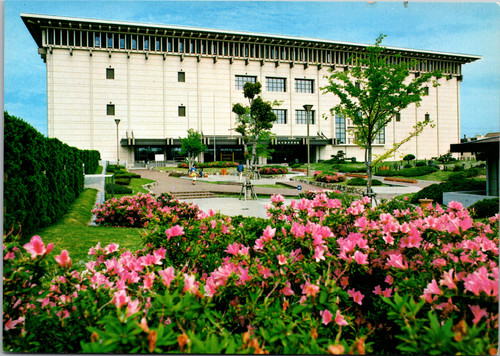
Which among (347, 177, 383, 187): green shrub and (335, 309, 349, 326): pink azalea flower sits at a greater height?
(347, 177, 383, 187): green shrub

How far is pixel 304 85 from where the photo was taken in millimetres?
44625

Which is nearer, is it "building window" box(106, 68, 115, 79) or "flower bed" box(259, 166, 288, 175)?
"flower bed" box(259, 166, 288, 175)

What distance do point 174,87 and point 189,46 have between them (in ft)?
17.7

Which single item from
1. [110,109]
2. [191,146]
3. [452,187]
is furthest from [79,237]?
[110,109]

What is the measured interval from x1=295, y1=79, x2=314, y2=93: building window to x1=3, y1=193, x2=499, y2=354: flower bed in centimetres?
4409

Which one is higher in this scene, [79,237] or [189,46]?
[189,46]

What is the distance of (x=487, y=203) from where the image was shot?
333 inches

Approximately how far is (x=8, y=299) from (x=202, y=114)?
41.2m

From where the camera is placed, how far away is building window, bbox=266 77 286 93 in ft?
143

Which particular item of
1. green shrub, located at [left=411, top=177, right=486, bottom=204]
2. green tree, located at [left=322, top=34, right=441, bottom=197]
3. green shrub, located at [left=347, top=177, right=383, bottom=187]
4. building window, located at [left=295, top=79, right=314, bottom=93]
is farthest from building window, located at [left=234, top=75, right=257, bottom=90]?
green shrub, located at [left=411, top=177, right=486, bottom=204]

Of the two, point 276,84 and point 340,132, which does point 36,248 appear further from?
point 340,132

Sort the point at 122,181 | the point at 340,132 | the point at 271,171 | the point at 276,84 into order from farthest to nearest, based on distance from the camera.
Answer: the point at 340,132 < the point at 276,84 < the point at 271,171 < the point at 122,181

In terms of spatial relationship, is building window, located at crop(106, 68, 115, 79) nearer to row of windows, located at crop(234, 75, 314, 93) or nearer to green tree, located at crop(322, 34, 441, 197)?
row of windows, located at crop(234, 75, 314, 93)

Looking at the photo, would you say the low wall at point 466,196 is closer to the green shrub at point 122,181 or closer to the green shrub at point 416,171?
the green shrub at point 416,171
